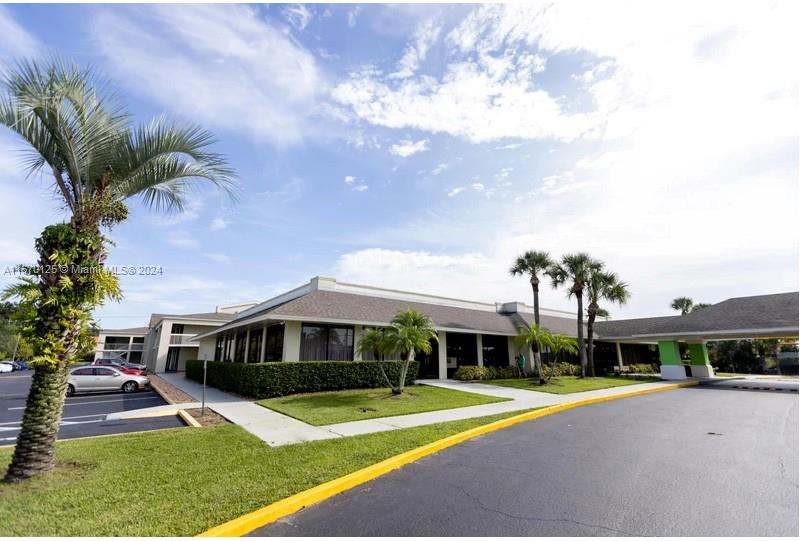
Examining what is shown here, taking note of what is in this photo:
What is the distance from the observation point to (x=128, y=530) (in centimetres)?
396

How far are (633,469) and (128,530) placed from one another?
6942 millimetres

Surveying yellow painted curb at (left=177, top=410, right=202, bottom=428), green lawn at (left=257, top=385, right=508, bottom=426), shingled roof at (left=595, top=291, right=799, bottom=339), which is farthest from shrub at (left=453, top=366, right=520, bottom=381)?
yellow painted curb at (left=177, top=410, right=202, bottom=428)

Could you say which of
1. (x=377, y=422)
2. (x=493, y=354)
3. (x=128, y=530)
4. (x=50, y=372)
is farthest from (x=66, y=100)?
(x=493, y=354)

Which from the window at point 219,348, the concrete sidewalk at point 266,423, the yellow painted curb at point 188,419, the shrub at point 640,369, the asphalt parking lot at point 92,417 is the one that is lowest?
the asphalt parking lot at point 92,417

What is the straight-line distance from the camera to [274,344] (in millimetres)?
17812

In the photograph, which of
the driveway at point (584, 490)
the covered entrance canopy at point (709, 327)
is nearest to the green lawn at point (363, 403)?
the driveway at point (584, 490)

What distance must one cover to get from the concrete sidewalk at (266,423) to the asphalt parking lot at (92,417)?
1566 mm

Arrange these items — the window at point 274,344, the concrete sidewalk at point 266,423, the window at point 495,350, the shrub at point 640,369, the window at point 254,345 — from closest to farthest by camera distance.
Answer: the concrete sidewalk at point 266,423 → the window at point 274,344 → the window at point 254,345 → the window at point 495,350 → the shrub at point 640,369

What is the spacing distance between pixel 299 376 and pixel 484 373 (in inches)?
472

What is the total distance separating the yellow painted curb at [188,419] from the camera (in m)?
9.99

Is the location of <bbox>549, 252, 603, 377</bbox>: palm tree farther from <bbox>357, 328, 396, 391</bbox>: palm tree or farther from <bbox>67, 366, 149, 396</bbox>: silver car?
<bbox>67, 366, 149, 396</bbox>: silver car

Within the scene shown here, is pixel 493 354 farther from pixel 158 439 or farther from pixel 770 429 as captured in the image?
pixel 158 439

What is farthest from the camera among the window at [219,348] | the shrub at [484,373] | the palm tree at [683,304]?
the palm tree at [683,304]

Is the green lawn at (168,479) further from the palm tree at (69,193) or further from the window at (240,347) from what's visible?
the window at (240,347)
